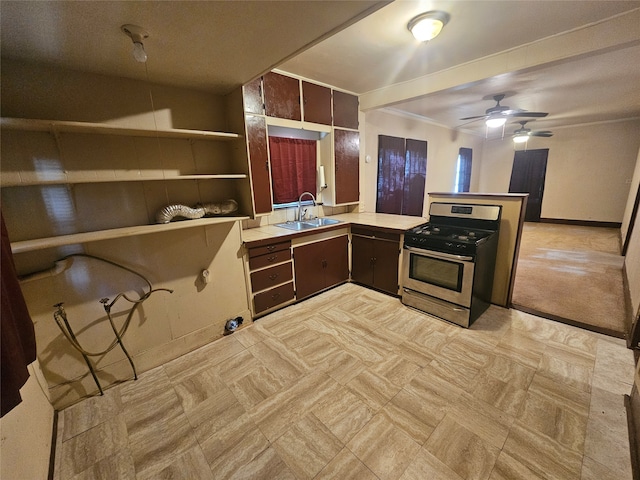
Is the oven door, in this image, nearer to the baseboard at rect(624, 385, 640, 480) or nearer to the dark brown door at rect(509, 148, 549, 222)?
the baseboard at rect(624, 385, 640, 480)

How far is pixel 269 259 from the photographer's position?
262 cm

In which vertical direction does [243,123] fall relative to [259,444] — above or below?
above

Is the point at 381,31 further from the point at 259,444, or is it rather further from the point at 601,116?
the point at 601,116

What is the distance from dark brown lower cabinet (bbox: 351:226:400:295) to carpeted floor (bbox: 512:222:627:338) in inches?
55.6

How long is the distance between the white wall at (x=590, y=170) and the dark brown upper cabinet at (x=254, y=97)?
8.12 meters

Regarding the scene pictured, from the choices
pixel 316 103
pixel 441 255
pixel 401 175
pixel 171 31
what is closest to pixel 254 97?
pixel 316 103

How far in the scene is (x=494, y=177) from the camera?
788cm

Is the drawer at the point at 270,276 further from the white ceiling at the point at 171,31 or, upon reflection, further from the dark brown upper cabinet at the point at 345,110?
the dark brown upper cabinet at the point at 345,110

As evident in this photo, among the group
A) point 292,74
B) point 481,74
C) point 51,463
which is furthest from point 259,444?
point 481,74

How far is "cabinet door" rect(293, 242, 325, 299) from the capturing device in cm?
287

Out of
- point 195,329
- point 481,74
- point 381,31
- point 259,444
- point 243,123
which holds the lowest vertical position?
A: point 259,444

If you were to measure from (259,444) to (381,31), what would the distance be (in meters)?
3.11

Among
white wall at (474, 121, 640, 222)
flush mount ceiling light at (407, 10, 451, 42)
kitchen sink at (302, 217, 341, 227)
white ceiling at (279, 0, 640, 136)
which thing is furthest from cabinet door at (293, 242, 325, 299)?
white wall at (474, 121, 640, 222)

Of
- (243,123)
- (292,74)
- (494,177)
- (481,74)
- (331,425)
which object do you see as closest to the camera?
(331,425)
